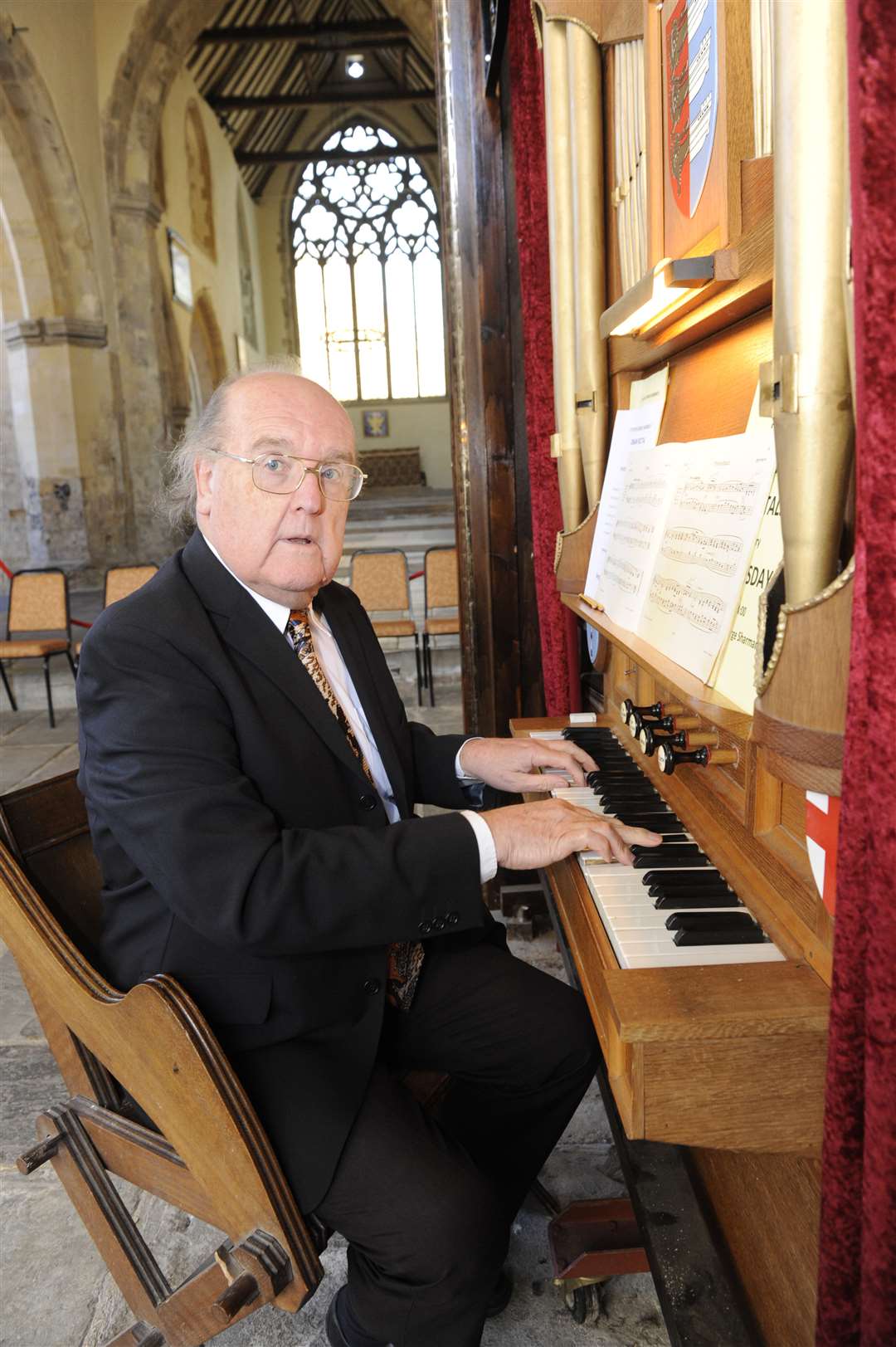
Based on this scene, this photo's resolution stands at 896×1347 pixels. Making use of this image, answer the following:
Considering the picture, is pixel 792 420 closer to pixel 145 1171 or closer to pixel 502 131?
pixel 145 1171

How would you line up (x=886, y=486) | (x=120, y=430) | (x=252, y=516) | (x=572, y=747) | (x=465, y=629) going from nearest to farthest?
(x=886, y=486)
(x=252, y=516)
(x=572, y=747)
(x=465, y=629)
(x=120, y=430)

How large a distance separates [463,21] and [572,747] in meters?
2.44

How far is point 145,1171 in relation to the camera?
61.0 inches

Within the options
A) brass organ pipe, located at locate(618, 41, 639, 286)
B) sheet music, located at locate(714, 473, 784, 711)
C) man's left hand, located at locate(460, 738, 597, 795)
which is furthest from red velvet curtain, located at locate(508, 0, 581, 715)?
sheet music, located at locate(714, 473, 784, 711)

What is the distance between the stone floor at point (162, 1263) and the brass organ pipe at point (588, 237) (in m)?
1.59

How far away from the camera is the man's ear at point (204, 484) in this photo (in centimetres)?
174

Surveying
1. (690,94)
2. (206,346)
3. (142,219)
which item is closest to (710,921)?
(690,94)

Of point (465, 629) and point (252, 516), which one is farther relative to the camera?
point (465, 629)

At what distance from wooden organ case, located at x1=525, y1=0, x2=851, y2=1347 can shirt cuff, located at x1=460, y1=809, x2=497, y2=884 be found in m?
0.13

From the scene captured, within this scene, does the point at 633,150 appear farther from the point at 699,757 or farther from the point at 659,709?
the point at 699,757

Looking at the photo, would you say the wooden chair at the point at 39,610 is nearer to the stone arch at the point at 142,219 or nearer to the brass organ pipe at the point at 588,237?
the brass organ pipe at the point at 588,237

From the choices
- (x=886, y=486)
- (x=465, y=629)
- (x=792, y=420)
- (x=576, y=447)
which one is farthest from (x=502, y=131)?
(x=886, y=486)

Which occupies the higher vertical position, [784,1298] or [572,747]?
[572,747]

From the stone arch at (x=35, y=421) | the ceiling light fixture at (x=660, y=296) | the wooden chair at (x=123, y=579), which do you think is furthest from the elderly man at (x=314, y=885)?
the stone arch at (x=35, y=421)
